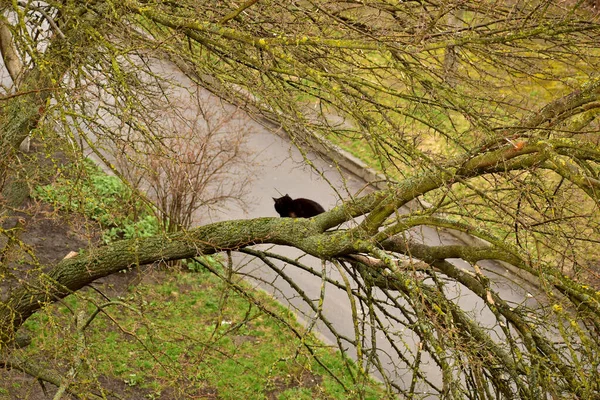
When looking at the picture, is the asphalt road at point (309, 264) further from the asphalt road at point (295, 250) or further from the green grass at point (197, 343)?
the green grass at point (197, 343)

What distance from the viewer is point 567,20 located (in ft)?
14.8

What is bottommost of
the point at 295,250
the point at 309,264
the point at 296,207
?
the point at 309,264

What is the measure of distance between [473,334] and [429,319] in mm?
413

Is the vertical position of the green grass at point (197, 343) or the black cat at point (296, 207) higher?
the black cat at point (296, 207)

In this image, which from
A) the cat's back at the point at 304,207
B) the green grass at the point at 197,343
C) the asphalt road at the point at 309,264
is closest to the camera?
the green grass at the point at 197,343

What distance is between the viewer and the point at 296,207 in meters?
10.8

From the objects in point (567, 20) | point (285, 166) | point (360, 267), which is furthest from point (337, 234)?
point (285, 166)

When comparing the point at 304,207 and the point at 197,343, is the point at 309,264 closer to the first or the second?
the point at 304,207

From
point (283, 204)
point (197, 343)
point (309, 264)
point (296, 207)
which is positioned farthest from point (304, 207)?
point (197, 343)

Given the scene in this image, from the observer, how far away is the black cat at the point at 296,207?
10.8 meters

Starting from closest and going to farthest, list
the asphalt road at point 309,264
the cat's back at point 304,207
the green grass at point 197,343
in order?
the green grass at point 197,343
the asphalt road at point 309,264
the cat's back at point 304,207

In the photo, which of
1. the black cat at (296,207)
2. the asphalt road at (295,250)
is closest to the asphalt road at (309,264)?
the asphalt road at (295,250)

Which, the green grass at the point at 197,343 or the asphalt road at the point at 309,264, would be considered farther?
the asphalt road at the point at 309,264

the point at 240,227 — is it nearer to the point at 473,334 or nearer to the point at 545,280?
the point at 473,334
